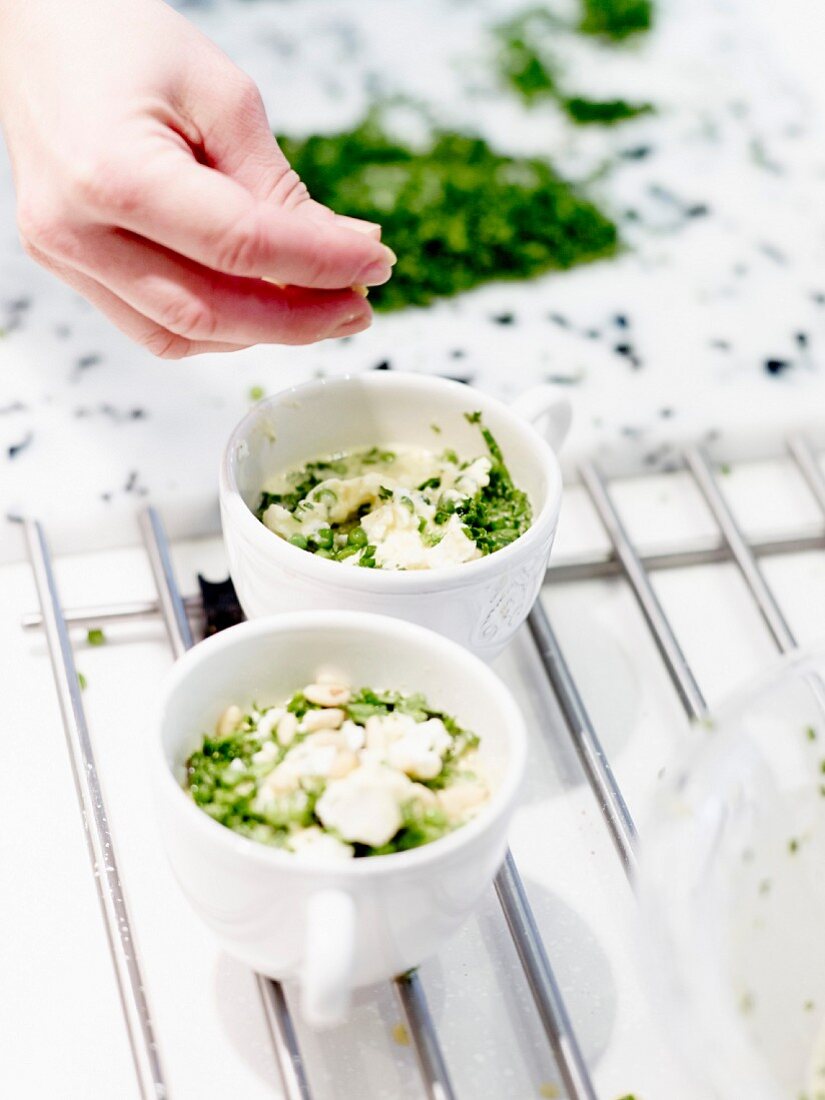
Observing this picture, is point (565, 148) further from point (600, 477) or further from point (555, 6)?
point (600, 477)

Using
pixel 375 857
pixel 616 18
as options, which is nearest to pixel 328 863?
pixel 375 857

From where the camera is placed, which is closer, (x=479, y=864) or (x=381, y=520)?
(x=479, y=864)

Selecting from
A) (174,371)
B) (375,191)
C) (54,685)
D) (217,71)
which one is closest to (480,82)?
(375,191)

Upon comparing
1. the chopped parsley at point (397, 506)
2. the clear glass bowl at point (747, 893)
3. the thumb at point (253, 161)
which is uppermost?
the thumb at point (253, 161)

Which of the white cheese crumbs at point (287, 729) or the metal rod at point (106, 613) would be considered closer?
the white cheese crumbs at point (287, 729)

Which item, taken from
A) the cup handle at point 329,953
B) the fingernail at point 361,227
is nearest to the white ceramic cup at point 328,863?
the cup handle at point 329,953

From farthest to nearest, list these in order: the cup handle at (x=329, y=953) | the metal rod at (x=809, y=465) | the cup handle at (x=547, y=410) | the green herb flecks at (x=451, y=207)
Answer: the green herb flecks at (x=451, y=207)
the metal rod at (x=809, y=465)
the cup handle at (x=547, y=410)
the cup handle at (x=329, y=953)

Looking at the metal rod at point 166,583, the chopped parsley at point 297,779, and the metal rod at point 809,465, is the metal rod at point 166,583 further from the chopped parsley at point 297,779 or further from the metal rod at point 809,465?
the metal rod at point 809,465

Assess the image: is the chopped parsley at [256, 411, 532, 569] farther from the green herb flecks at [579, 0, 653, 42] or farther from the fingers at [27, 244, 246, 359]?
the green herb flecks at [579, 0, 653, 42]
